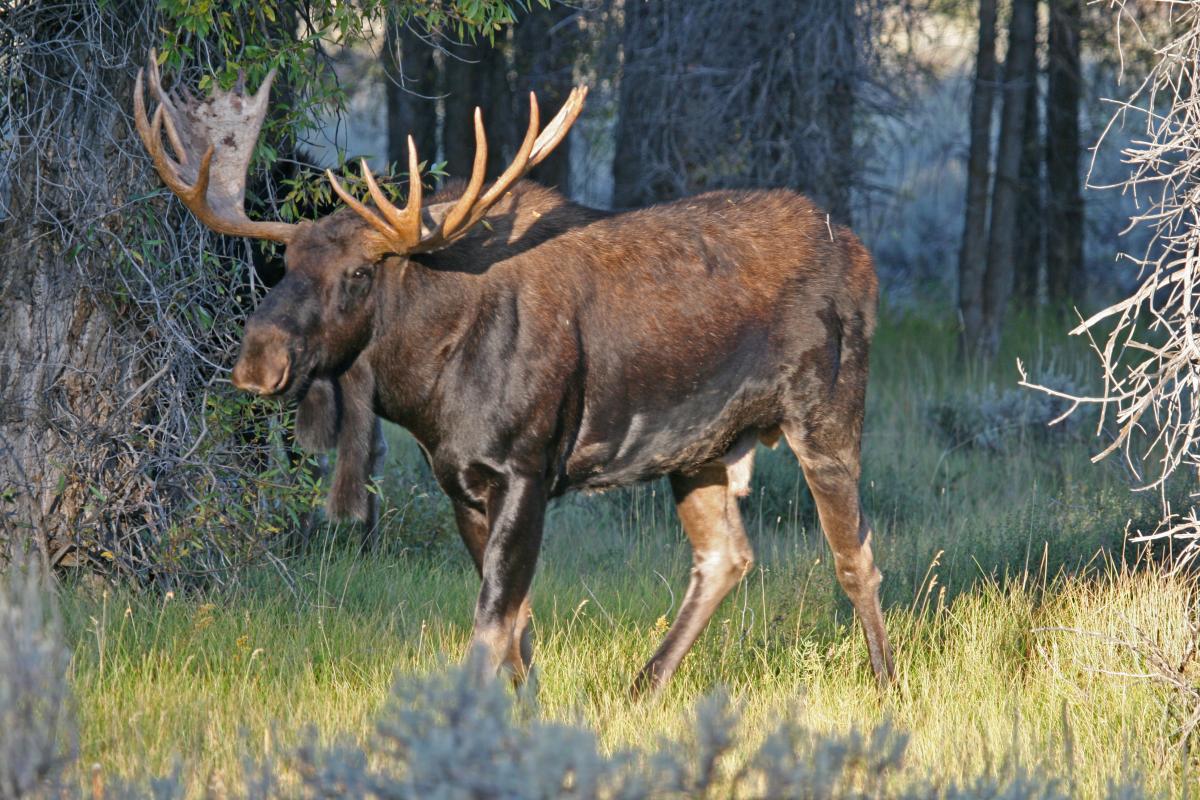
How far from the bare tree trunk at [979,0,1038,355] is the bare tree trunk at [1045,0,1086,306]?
1.38 m

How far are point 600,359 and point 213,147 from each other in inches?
56.9

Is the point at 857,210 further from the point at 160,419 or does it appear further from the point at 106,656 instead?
the point at 106,656

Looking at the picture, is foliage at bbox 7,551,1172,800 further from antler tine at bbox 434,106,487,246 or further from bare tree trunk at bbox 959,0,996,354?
bare tree trunk at bbox 959,0,996,354

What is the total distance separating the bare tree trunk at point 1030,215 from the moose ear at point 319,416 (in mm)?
12967

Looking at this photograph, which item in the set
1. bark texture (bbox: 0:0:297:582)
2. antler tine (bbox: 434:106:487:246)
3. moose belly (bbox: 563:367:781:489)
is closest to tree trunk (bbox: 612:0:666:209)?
bark texture (bbox: 0:0:297:582)

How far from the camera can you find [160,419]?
588 centimetres

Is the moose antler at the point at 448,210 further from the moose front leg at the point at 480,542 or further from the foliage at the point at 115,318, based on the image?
the foliage at the point at 115,318

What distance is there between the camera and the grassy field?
14.1ft

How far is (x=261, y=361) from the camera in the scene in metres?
4.38

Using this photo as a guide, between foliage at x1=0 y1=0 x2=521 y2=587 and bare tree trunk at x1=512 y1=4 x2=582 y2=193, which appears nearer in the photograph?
foliage at x1=0 y1=0 x2=521 y2=587

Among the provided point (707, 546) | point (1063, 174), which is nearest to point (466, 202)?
point (707, 546)

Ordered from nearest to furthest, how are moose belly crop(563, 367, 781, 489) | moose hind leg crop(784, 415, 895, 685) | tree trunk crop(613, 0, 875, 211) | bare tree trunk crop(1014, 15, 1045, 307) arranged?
moose belly crop(563, 367, 781, 489), moose hind leg crop(784, 415, 895, 685), tree trunk crop(613, 0, 875, 211), bare tree trunk crop(1014, 15, 1045, 307)

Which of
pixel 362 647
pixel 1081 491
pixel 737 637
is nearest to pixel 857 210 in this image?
pixel 1081 491

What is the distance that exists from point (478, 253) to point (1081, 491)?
14.9ft
